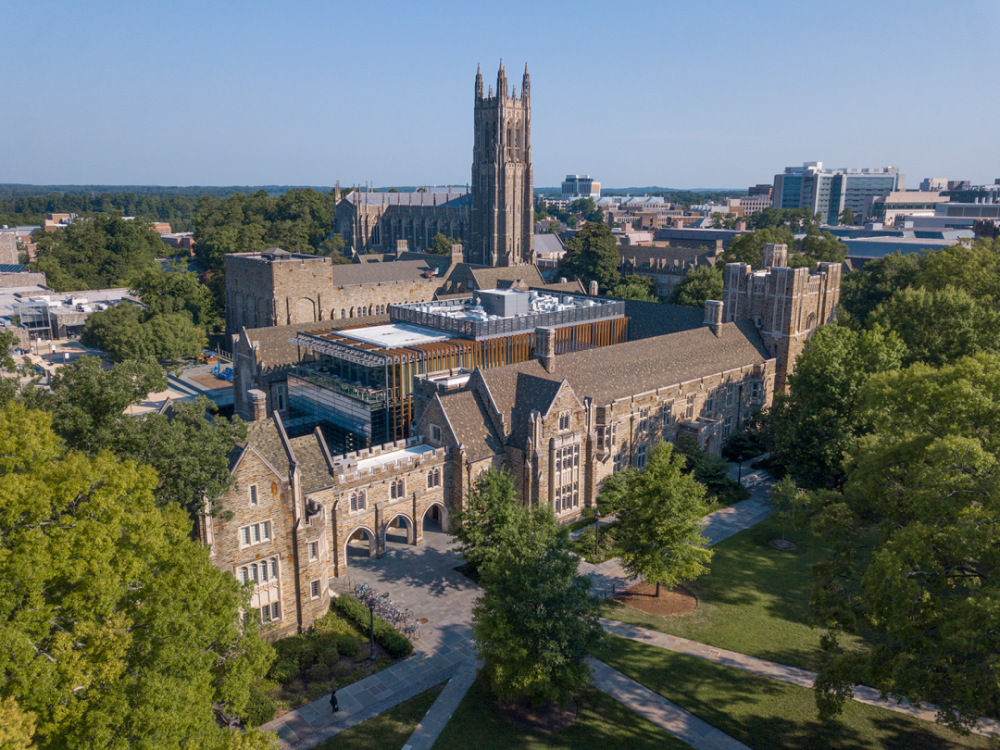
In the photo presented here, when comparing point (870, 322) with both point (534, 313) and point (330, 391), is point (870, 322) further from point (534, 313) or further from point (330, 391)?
point (330, 391)

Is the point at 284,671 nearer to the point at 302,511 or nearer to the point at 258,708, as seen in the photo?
the point at 258,708

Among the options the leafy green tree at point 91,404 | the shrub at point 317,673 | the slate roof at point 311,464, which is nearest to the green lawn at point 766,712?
the shrub at point 317,673

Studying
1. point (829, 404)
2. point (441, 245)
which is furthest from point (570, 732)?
point (441, 245)

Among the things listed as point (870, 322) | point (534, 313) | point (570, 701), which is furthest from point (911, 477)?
point (870, 322)

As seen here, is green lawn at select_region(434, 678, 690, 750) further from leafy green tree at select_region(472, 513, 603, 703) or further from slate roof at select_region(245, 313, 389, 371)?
slate roof at select_region(245, 313, 389, 371)

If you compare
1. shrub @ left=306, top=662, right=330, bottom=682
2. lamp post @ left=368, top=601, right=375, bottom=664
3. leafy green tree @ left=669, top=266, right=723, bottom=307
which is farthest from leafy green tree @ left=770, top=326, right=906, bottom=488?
leafy green tree @ left=669, top=266, right=723, bottom=307

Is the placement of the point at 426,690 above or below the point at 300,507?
below

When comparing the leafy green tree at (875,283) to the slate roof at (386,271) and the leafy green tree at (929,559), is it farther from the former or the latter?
the slate roof at (386,271)
